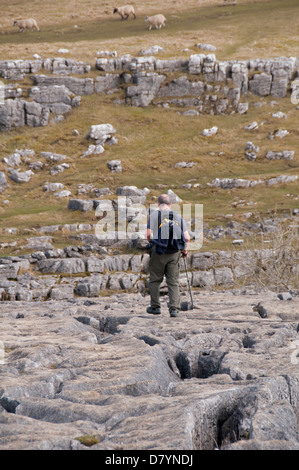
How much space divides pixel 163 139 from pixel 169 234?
4308cm

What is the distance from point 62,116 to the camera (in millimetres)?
58438

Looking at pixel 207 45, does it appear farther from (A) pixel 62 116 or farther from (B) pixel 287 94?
(A) pixel 62 116

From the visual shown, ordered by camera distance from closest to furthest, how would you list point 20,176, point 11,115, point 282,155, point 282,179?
point 282,179 → point 20,176 → point 282,155 → point 11,115

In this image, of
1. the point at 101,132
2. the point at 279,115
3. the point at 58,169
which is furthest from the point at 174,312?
the point at 279,115

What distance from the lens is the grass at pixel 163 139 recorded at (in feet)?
133

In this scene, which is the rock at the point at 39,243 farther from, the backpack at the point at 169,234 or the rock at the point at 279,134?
the rock at the point at 279,134

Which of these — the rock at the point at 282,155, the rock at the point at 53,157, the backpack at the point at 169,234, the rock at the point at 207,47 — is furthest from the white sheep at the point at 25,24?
the backpack at the point at 169,234

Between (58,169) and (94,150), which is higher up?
(94,150)

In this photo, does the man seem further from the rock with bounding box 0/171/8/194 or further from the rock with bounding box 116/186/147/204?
the rock with bounding box 0/171/8/194

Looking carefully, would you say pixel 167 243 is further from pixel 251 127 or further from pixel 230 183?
pixel 251 127

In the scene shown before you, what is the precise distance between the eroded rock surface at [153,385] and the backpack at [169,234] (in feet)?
5.18

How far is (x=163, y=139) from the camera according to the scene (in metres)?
54.4

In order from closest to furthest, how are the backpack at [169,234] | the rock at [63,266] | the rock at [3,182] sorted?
1. the backpack at [169,234]
2. the rock at [63,266]
3. the rock at [3,182]
